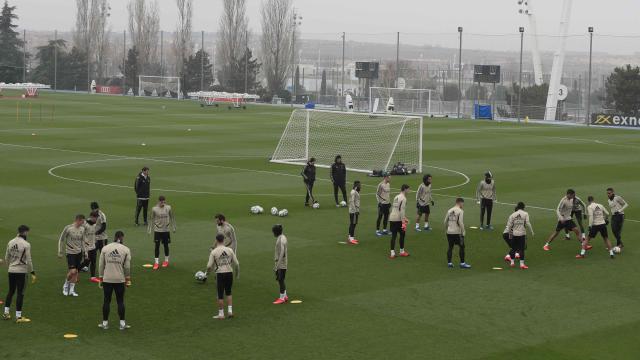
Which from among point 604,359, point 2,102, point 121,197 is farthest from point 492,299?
point 2,102

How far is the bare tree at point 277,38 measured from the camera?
12862cm

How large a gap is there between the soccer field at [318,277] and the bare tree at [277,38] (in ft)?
256

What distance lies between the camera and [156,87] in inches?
5212

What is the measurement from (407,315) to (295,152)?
32.9 metres

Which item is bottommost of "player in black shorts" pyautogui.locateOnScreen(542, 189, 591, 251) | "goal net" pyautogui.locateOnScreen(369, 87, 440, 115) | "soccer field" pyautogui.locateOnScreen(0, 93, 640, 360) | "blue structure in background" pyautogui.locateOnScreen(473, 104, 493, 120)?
"soccer field" pyautogui.locateOnScreen(0, 93, 640, 360)

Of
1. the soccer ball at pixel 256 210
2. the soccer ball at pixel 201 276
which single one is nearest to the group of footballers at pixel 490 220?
the soccer ball at pixel 256 210

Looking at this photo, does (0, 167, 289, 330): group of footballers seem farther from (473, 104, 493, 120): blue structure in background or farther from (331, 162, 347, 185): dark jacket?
(473, 104, 493, 120): blue structure in background

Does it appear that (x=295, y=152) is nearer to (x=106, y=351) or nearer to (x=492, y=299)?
(x=492, y=299)

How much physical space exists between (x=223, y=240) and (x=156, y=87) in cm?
11515

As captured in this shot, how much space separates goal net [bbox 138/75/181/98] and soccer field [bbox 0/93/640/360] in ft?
263

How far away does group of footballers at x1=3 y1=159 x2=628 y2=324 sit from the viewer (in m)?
18.9

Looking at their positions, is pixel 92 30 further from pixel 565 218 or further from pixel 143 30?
pixel 565 218

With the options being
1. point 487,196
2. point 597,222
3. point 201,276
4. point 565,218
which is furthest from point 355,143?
point 201,276

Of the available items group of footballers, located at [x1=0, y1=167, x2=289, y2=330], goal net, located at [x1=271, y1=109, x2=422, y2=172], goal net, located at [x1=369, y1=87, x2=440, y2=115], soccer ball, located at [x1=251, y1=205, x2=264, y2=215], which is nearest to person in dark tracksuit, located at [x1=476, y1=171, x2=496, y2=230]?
soccer ball, located at [x1=251, y1=205, x2=264, y2=215]
